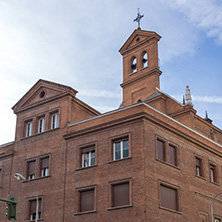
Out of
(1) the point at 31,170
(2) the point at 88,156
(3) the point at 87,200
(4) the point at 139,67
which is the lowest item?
(3) the point at 87,200

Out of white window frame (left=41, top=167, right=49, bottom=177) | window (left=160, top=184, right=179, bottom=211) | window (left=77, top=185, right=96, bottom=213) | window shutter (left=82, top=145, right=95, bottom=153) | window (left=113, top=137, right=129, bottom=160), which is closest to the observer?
window (left=160, top=184, right=179, bottom=211)

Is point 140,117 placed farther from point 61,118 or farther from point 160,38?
point 160,38

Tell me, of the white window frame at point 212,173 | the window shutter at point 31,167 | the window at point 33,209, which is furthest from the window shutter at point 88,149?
the white window frame at point 212,173

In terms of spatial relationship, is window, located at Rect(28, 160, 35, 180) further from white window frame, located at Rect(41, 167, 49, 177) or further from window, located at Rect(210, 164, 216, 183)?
window, located at Rect(210, 164, 216, 183)

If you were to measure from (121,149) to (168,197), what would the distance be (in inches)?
182

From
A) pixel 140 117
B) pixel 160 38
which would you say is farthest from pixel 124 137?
pixel 160 38

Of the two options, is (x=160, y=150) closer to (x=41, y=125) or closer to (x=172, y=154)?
(x=172, y=154)

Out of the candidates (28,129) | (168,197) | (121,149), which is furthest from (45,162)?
(168,197)

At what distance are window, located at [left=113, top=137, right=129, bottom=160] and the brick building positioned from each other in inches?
2.8

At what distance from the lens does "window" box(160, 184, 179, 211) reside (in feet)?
93.9

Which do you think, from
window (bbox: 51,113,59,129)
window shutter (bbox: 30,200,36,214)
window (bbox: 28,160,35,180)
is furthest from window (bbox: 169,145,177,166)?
window (bbox: 28,160,35,180)

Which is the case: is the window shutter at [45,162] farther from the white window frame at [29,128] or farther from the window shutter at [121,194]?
the window shutter at [121,194]

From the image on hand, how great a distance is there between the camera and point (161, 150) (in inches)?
1190

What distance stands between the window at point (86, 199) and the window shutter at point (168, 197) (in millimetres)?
4781
